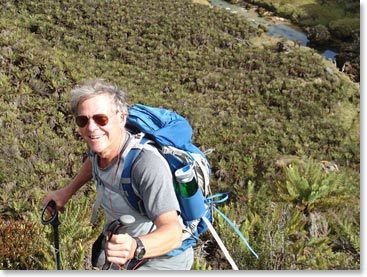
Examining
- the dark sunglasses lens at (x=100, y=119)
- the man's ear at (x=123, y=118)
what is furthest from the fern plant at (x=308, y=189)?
the dark sunglasses lens at (x=100, y=119)

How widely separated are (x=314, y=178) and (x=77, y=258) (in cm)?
524

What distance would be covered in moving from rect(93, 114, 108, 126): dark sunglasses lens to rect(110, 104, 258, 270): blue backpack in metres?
0.19

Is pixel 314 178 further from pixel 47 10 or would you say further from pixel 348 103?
pixel 47 10

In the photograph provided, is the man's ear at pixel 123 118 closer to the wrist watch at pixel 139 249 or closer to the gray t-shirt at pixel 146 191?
the gray t-shirt at pixel 146 191

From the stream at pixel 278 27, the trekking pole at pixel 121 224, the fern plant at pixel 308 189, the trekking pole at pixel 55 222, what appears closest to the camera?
the trekking pole at pixel 121 224

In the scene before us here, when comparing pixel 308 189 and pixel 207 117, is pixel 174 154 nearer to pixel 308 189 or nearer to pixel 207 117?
pixel 308 189

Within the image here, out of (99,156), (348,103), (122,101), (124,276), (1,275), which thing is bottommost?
(348,103)

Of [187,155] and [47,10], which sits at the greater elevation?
[187,155]

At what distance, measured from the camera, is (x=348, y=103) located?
706 inches

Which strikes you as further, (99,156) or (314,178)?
(314,178)

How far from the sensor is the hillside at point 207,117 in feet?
15.2

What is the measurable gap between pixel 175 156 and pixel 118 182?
1.05 ft

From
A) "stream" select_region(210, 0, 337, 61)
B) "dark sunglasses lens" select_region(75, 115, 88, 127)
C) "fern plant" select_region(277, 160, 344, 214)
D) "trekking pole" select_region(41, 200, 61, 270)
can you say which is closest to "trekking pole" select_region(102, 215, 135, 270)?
"dark sunglasses lens" select_region(75, 115, 88, 127)

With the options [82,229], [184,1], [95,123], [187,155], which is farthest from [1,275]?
[184,1]
